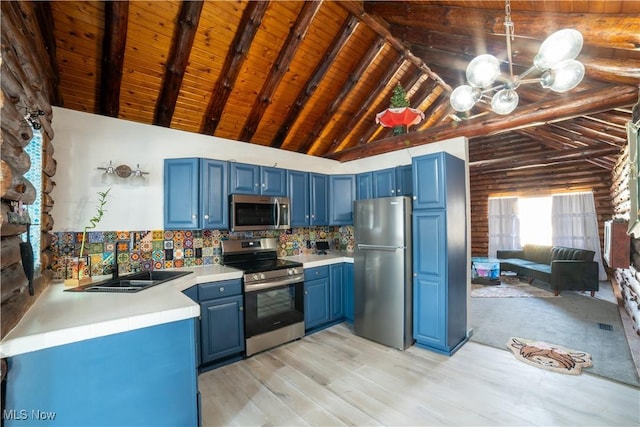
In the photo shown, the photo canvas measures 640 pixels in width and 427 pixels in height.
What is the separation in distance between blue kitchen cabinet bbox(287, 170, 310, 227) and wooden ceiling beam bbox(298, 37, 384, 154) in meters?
1.13

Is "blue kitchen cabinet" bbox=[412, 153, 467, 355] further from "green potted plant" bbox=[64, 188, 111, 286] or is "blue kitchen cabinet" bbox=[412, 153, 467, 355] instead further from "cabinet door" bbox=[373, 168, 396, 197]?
"green potted plant" bbox=[64, 188, 111, 286]

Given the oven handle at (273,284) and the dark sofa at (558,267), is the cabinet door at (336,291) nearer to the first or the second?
the oven handle at (273,284)

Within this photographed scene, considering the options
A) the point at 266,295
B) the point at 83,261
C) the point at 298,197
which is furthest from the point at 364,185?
the point at 83,261

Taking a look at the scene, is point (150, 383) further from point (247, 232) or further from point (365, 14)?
point (365, 14)

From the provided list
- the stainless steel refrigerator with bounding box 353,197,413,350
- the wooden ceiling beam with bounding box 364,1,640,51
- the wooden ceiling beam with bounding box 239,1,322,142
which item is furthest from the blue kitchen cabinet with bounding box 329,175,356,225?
the wooden ceiling beam with bounding box 364,1,640,51

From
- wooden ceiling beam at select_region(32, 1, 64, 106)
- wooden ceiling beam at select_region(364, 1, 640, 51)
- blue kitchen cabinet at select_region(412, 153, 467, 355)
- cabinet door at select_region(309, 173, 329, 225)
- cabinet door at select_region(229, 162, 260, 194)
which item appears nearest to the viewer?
wooden ceiling beam at select_region(364, 1, 640, 51)

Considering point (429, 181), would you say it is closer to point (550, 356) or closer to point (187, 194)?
point (550, 356)

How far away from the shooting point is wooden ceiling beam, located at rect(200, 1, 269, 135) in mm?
2875

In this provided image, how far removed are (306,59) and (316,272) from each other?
286 centimetres

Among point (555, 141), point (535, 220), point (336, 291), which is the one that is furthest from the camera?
point (535, 220)

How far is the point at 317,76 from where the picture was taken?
12.6 feet

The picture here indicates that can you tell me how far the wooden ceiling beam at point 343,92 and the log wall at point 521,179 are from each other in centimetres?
398

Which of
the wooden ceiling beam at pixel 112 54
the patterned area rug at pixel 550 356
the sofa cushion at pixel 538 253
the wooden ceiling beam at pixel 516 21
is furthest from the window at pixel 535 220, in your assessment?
the wooden ceiling beam at pixel 112 54

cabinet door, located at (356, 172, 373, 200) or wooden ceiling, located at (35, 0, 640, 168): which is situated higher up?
wooden ceiling, located at (35, 0, 640, 168)
